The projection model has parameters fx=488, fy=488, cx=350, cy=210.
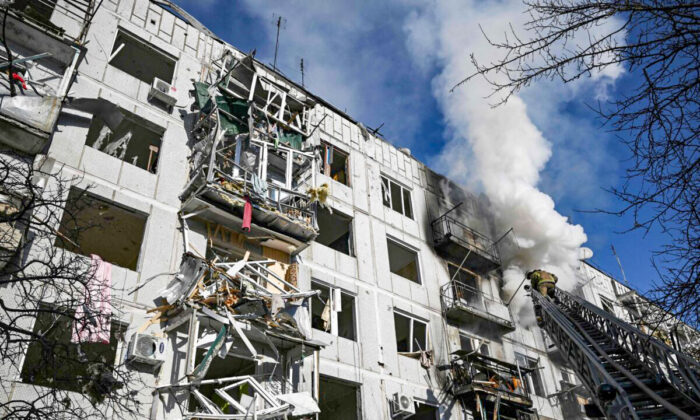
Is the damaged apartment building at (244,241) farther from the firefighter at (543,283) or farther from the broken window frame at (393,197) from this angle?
the firefighter at (543,283)

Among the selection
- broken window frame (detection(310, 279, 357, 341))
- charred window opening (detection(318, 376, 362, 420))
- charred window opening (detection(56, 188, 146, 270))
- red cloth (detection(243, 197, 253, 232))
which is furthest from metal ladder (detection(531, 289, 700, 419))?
charred window opening (detection(56, 188, 146, 270))

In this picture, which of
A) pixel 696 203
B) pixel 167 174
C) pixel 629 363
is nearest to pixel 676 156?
pixel 696 203

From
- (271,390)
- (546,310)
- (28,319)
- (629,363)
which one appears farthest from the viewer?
(546,310)

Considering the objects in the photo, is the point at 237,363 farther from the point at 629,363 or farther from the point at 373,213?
the point at 629,363

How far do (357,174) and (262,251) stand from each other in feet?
22.0

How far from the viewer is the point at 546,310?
1692 cm

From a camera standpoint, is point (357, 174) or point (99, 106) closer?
point (99, 106)

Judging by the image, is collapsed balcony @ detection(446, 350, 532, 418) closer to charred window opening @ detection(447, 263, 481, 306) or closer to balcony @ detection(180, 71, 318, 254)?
charred window opening @ detection(447, 263, 481, 306)

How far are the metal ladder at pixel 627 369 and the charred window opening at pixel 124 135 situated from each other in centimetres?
1305

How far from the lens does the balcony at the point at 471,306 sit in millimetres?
19328

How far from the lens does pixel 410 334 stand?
17.9m

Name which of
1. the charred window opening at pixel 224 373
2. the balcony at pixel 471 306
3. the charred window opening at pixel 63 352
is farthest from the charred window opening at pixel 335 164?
the charred window opening at pixel 63 352

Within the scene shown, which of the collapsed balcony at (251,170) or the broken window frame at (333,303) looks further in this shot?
the broken window frame at (333,303)

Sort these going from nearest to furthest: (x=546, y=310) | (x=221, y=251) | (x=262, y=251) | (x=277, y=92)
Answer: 1. (x=221, y=251)
2. (x=262, y=251)
3. (x=546, y=310)
4. (x=277, y=92)
